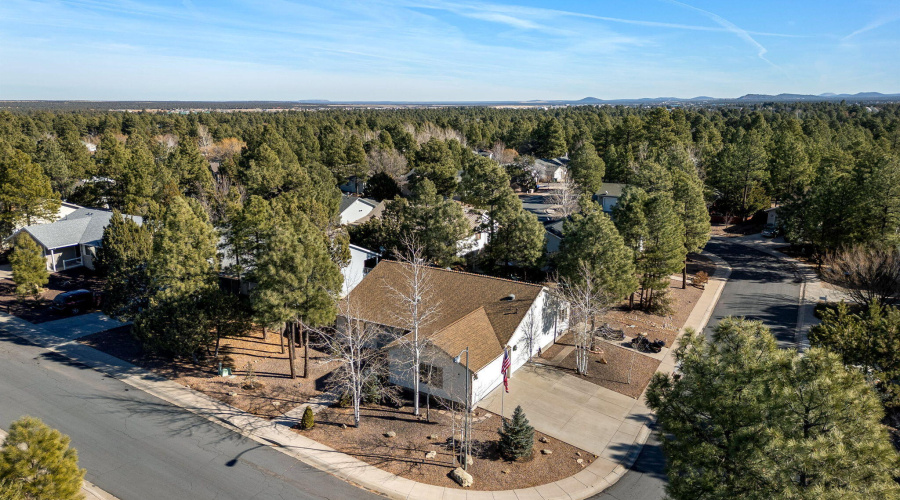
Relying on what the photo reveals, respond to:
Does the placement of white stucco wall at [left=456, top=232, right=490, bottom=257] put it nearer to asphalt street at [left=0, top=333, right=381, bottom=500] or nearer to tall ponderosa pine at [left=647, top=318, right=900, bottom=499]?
asphalt street at [left=0, top=333, right=381, bottom=500]

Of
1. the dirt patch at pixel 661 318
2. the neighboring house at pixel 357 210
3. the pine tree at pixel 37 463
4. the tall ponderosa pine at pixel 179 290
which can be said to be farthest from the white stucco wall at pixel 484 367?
the neighboring house at pixel 357 210

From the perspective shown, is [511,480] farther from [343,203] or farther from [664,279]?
[343,203]

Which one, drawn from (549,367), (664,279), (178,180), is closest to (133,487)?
(549,367)

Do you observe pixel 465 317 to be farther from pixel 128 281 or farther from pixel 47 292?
pixel 47 292

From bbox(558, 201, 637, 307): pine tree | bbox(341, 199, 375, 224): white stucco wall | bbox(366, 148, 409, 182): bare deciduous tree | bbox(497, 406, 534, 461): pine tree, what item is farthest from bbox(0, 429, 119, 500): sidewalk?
bbox(366, 148, 409, 182): bare deciduous tree

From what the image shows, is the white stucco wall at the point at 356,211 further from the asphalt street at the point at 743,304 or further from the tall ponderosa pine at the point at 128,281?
the asphalt street at the point at 743,304
